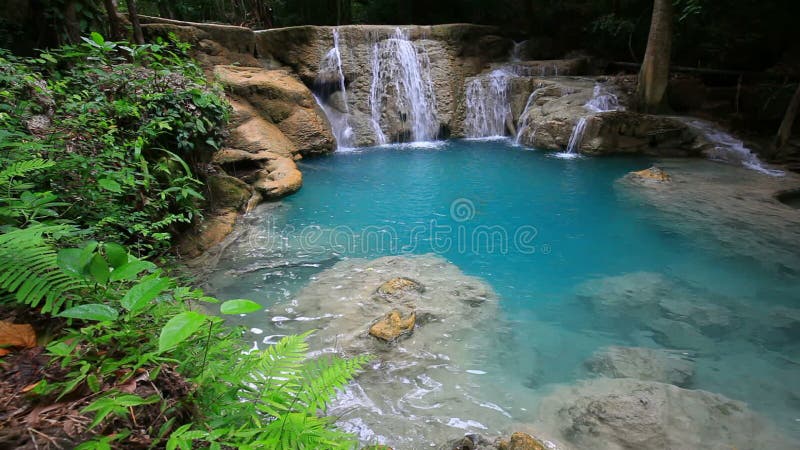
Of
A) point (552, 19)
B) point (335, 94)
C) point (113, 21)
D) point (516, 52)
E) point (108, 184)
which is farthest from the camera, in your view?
point (516, 52)

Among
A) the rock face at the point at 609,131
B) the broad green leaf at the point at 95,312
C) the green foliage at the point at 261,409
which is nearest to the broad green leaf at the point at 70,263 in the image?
the broad green leaf at the point at 95,312

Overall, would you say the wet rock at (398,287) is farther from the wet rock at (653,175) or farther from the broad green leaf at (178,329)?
the wet rock at (653,175)

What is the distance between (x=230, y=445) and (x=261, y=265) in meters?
3.89

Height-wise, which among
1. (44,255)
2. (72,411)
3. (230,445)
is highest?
(44,255)

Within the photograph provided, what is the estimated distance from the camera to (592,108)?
10.4 metres

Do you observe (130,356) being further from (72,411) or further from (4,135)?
(4,135)

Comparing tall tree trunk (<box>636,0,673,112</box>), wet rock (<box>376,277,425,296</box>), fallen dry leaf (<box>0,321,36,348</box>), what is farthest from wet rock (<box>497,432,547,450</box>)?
tall tree trunk (<box>636,0,673,112</box>)

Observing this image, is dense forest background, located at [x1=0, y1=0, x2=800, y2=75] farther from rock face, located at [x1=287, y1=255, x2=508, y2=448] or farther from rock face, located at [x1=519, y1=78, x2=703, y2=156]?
rock face, located at [x1=287, y1=255, x2=508, y2=448]

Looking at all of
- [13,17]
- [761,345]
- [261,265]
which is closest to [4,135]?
[261,265]

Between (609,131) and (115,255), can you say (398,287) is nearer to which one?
(115,255)

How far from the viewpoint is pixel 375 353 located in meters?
3.45

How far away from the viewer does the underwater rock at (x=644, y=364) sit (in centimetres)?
323

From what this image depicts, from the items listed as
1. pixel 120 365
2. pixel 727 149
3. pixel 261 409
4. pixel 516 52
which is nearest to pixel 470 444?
pixel 261 409

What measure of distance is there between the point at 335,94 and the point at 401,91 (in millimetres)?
1982
